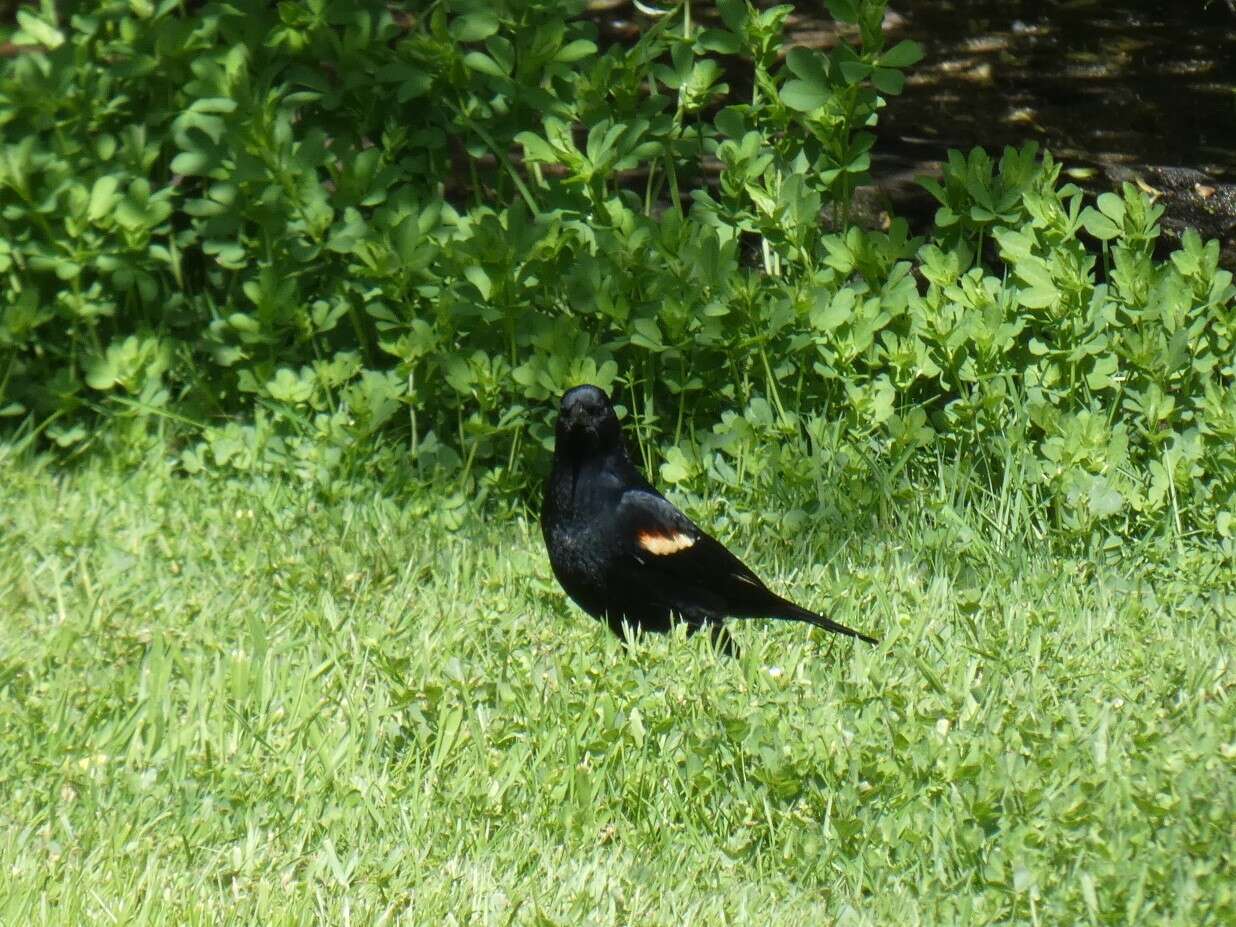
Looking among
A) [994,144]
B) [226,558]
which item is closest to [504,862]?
[226,558]

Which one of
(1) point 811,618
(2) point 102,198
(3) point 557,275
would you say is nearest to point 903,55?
(3) point 557,275

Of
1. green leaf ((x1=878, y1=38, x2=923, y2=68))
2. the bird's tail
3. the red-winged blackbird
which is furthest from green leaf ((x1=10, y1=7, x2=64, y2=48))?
the bird's tail

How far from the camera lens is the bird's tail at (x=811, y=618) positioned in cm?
371

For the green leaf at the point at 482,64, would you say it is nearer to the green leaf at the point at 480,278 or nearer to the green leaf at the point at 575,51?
the green leaf at the point at 575,51

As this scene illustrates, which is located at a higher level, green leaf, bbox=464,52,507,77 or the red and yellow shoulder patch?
green leaf, bbox=464,52,507,77

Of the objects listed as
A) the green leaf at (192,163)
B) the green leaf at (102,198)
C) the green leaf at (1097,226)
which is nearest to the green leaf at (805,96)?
the green leaf at (1097,226)

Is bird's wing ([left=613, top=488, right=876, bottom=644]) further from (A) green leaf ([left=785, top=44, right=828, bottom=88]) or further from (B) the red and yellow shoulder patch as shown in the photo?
(A) green leaf ([left=785, top=44, right=828, bottom=88])

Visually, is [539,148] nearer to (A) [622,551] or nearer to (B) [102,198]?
(A) [622,551]

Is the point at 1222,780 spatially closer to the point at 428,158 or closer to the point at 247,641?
the point at 247,641

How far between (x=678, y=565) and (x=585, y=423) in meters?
0.43

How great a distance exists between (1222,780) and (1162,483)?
149cm

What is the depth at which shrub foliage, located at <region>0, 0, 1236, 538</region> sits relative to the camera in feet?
14.7

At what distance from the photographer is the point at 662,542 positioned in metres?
3.94

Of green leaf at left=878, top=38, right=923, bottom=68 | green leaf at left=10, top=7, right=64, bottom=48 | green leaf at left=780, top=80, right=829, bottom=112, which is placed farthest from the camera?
green leaf at left=10, top=7, right=64, bottom=48
